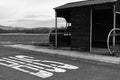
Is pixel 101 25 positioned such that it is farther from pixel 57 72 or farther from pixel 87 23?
pixel 57 72

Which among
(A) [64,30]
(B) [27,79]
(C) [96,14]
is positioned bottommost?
(B) [27,79]

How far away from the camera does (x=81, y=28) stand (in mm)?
12344

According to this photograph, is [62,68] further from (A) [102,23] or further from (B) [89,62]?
(A) [102,23]

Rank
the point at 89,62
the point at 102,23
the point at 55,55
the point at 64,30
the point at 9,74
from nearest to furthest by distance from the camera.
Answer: the point at 9,74 < the point at 89,62 < the point at 55,55 < the point at 102,23 < the point at 64,30

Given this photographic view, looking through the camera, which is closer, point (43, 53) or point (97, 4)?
point (97, 4)

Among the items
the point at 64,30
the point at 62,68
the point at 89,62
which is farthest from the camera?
the point at 64,30

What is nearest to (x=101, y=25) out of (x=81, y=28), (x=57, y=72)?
(x=81, y=28)

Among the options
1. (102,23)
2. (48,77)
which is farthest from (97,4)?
(48,77)

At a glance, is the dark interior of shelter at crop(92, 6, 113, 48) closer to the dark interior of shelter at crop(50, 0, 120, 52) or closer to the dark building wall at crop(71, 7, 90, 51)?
the dark interior of shelter at crop(50, 0, 120, 52)

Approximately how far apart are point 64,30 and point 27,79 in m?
9.27

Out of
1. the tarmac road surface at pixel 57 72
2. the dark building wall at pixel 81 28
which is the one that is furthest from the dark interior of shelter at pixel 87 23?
the tarmac road surface at pixel 57 72

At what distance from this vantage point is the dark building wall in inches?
473

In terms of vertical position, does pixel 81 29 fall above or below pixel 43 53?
above

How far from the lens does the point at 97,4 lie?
1131 centimetres
